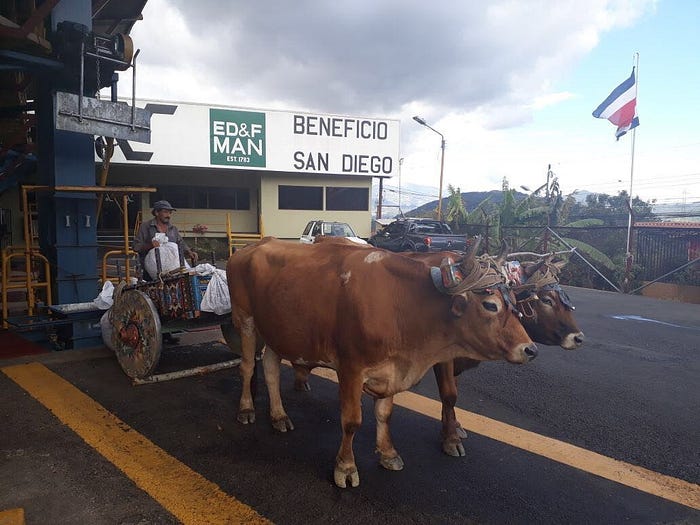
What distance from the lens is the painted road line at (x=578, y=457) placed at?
3.29 metres

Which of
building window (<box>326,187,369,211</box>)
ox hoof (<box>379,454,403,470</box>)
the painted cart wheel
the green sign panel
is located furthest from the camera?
building window (<box>326,187,369,211</box>)

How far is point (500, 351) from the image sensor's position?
320 cm

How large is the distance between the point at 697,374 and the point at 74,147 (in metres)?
8.07

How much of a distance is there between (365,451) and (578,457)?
1.57 meters

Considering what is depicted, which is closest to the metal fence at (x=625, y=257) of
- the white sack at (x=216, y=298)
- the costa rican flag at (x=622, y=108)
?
the costa rican flag at (x=622, y=108)

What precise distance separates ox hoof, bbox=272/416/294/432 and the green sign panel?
683 inches

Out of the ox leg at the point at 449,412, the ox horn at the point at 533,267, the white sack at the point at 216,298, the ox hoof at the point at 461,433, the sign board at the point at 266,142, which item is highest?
the sign board at the point at 266,142

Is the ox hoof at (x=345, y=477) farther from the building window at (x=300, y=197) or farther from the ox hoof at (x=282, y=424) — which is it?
the building window at (x=300, y=197)

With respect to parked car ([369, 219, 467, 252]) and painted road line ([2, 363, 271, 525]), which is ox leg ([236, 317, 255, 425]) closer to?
painted road line ([2, 363, 271, 525])

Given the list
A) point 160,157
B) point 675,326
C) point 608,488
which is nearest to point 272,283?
point 608,488

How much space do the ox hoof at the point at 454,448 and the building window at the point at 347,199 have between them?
64.9 ft

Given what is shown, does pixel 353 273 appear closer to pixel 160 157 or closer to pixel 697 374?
pixel 697 374

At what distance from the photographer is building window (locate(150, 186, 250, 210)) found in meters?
22.5

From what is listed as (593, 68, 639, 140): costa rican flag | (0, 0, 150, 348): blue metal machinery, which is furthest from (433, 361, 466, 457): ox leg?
(593, 68, 639, 140): costa rican flag
